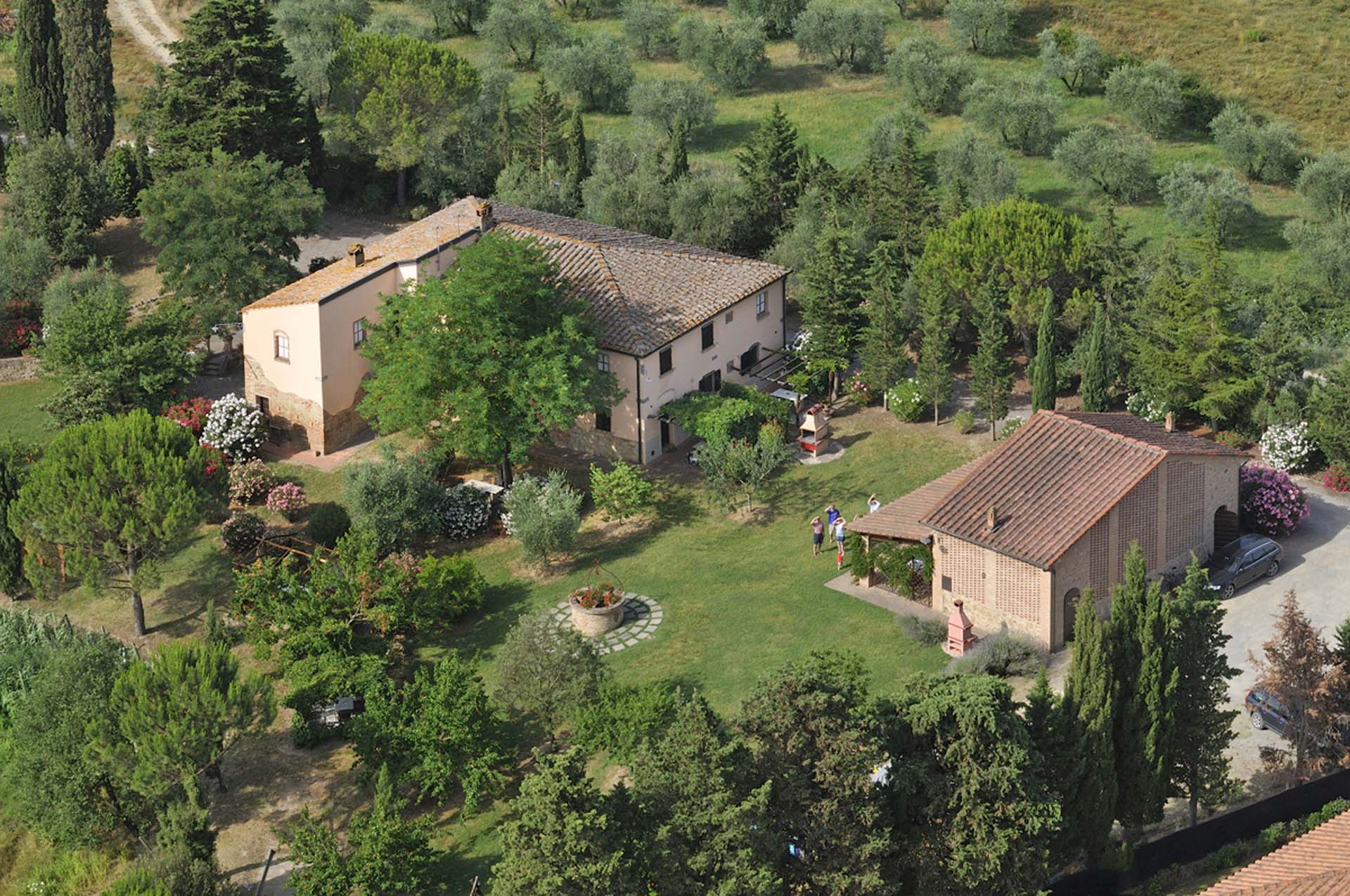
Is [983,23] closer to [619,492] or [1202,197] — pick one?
[1202,197]

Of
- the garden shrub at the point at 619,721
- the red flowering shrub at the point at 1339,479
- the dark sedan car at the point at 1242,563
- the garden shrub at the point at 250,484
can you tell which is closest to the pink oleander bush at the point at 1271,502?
the dark sedan car at the point at 1242,563

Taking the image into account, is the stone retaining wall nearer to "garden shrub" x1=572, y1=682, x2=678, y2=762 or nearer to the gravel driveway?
"garden shrub" x1=572, y1=682, x2=678, y2=762

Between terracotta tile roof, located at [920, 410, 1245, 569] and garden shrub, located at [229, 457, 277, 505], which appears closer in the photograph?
terracotta tile roof, located at [920, 410, 1245, 569]

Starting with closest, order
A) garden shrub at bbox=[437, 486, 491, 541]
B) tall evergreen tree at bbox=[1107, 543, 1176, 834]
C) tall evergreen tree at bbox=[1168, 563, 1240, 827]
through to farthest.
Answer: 1. tall evergreen tree at bbox=[1107, 543, 1176, 834]
2. tall evergreen tree at bbox=[1168, 563, 1240, 827]
3. garden shrub at bbox=[437, 486, 491, 541]

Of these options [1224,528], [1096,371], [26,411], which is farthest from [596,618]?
[26,411]

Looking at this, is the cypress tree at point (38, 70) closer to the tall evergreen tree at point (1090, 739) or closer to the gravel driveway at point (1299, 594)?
the gravel driveway at point (1299, 594)

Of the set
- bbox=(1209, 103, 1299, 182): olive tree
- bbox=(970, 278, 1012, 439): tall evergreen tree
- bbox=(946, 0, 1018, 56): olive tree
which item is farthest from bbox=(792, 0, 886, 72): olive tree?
bbox=(970, 278, 1012, 439): tall evergreen tree

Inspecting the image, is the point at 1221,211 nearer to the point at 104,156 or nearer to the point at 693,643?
the point at 693,643
